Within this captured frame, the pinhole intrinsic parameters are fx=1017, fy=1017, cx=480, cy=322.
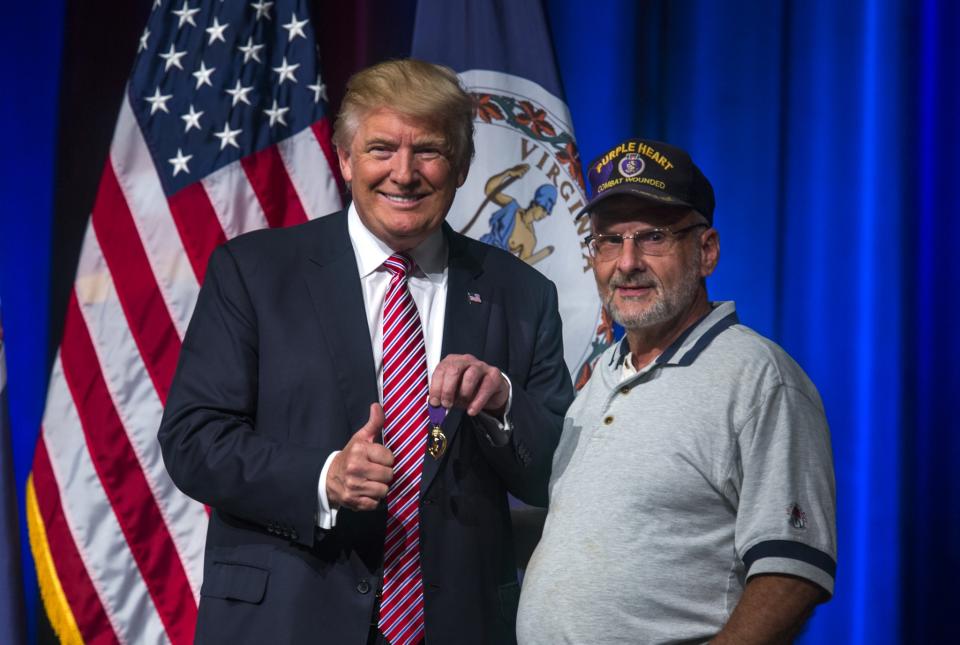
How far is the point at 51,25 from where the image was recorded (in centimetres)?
327

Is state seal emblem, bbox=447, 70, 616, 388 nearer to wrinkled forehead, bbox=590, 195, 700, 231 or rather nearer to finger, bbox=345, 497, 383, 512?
wrinkled forehead, bbox=590, 195, 700, 231

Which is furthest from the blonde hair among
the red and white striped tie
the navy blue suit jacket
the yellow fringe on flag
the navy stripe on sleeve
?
the yellow fringe on flag

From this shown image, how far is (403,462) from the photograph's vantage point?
1.80m

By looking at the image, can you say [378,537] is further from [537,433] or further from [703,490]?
[703,490]

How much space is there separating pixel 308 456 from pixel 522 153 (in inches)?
61.3

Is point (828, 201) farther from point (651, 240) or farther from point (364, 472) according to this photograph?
point (364, 472)

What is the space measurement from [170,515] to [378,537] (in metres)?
1.29

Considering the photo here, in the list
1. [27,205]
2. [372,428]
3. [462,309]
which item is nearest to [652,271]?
[462,309]

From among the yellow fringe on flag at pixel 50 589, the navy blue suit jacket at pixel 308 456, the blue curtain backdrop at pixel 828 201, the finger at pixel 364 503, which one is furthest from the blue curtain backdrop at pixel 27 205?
the finger at pixel 364 503

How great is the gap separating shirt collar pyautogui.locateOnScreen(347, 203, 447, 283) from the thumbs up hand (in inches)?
17.5

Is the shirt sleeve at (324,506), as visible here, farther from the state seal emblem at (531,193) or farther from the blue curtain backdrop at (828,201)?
the blue curtain backdrop at (828,201)

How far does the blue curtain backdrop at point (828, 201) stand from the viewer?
2.68 meters

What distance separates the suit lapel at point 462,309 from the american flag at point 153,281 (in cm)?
100

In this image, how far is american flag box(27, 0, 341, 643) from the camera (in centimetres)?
278
